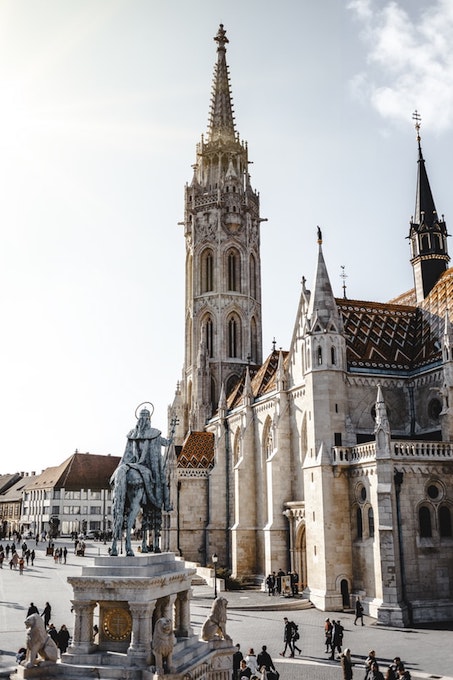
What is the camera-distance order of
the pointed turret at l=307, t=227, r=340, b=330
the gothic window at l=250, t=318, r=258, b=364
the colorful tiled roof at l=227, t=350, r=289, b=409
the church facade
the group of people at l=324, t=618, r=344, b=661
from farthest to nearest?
1. the gothic window at l=250, t=318, r=258, b=364
2. the colorful tiled roof at l=227, t=350, r=289, b=409
3. the pointed turret at l=307, t=227, r=340, b=330
4. the church facade
5. the group of people at l=324, t=618, r=344, b=661

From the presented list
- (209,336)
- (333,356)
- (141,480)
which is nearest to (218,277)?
(209,336)

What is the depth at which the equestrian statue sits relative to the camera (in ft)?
51.1

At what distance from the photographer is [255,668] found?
15.8 meters

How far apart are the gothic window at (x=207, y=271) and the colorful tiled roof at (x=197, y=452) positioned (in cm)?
1421

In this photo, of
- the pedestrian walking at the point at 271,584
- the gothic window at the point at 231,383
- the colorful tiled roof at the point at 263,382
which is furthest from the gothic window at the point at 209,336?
the pedestrian walking at the point at 271,584

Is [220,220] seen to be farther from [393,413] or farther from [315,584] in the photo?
[315,584]

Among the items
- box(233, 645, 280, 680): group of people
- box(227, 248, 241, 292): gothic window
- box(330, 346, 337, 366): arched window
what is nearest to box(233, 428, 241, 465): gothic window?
box(330, 346, 337, 366): arched window

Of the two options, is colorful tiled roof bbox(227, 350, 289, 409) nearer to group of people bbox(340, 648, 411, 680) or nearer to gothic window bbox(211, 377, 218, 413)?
gothic window bbox(211, 377, 218, 413)

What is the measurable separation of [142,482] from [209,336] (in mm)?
42605

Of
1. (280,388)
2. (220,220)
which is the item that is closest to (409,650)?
(280,388)

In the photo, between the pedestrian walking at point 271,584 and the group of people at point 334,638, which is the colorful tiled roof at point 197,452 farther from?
the group of people at point 334,638

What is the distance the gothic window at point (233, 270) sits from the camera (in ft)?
194

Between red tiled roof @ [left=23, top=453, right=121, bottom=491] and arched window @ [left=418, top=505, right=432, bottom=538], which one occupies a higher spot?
red tiled roof @ [left=23, top=453, right=121, bottom=491]

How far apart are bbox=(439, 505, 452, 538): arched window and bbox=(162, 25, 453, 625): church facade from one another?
0.15 ft
